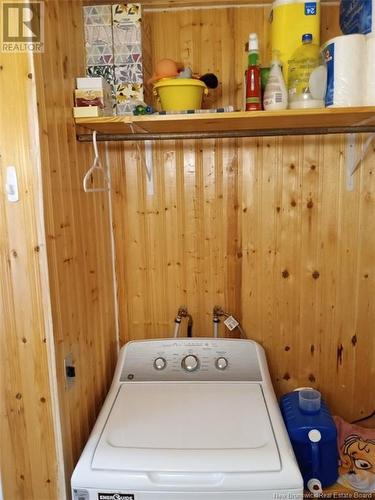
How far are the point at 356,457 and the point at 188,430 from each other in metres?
0.73

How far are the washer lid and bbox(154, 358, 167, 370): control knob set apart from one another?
0.23ft

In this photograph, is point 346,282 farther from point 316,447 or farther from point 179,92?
point 179,92

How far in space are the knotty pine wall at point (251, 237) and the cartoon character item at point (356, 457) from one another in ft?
0.52

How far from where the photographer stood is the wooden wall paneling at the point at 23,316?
3.67ft

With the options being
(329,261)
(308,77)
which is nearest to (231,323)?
(329,261)

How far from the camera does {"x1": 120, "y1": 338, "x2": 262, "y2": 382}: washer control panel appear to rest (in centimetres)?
159

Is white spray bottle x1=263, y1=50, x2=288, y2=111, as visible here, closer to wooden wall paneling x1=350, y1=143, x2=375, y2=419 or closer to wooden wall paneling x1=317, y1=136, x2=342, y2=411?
wooden wall paneling x1=317, y1=136, x2=342, y2=411

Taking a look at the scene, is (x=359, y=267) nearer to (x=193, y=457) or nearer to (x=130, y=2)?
(x=193, y=457)

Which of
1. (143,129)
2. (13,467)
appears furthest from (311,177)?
(13,467)

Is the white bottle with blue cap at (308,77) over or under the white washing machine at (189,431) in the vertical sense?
over

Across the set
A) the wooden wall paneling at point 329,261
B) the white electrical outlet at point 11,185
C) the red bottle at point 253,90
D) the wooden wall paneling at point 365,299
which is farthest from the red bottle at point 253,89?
the white electrical outlet at point 11,185

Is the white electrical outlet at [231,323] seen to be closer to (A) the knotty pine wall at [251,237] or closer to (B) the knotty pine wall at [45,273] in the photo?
(A) the knotty pine wall at [251,237]

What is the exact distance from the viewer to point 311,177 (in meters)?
1.73
